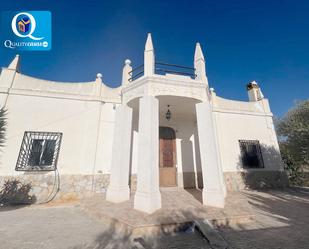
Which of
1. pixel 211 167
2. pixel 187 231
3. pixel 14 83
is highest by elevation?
pixel 14 83

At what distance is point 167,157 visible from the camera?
9.10m

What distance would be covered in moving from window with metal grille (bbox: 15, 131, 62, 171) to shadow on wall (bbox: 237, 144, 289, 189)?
1079 cm

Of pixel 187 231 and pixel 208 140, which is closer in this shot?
pixel 187 231

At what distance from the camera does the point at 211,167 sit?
5754 millimetres

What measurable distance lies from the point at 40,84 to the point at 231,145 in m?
11.9

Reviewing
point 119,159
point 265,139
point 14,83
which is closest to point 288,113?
point 265,139

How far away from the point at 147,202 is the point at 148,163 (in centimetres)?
119

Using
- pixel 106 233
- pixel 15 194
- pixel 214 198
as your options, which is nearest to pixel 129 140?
pixel 106 233

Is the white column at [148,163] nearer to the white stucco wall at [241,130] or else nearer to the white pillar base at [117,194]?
the white pillar base at [117,194]

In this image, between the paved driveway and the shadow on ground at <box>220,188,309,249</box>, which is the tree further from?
the paved driveway

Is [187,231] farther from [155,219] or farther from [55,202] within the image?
[55,202]

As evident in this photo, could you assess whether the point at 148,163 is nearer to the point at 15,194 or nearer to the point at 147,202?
the point at 147,202

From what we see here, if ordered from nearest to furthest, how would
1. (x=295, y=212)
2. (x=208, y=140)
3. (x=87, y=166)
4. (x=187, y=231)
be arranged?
1. (x=187, y=231)
2. (x=295, y=212)
3. (x=208, y=140)
4. (x=87, y=166)

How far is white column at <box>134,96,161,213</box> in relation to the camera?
492cm
